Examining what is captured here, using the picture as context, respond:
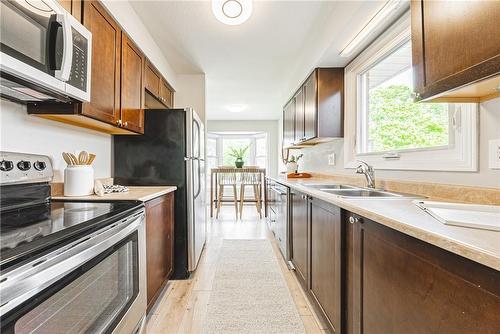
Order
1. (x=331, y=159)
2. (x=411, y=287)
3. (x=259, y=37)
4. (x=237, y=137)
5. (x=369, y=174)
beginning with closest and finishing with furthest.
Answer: (x=411, y=287)
(x=369, y=174)
(x=259, y=37)
(x=331, y=159)
(x=237, y=137)

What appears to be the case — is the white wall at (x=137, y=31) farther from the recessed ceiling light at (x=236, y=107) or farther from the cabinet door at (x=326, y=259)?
the recessed ceiling light at (x=236, y=107)

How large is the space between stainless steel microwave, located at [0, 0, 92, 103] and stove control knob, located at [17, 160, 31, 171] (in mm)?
325

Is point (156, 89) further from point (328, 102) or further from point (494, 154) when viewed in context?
point (494, 154)

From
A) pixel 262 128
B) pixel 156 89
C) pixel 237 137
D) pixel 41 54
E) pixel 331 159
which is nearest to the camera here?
pixel 41 54

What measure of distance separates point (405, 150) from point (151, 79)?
8.07 feet

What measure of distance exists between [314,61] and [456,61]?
179cm

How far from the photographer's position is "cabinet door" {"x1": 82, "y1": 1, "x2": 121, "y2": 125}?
4.93 ft

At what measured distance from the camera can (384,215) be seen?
865mm

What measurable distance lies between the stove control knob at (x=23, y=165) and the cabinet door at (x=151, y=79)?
141 centimetres

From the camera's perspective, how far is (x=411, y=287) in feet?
2.51

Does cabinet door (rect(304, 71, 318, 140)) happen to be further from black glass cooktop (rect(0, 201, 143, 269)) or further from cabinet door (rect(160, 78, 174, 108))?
black glass cooktop (rect(0, 201, 143, 269))

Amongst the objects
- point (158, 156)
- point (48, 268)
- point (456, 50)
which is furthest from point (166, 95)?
point (456, 50)

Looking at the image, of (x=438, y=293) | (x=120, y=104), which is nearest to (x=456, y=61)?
(x=438, y=293)

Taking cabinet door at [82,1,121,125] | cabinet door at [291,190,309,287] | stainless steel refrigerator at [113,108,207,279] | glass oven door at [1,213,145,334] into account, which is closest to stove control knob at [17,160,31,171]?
cabinet door at [82,1,121,125]
